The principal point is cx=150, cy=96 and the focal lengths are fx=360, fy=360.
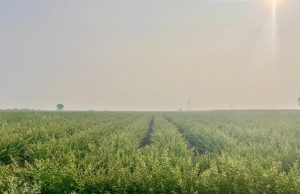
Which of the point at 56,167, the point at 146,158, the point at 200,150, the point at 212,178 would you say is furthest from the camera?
the point at 200,150

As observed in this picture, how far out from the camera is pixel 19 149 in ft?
44.7

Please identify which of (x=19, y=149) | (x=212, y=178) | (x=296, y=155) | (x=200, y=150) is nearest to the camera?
(x=212, y=178)

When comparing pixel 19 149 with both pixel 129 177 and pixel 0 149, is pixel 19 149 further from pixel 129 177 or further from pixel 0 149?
pixel 129 177

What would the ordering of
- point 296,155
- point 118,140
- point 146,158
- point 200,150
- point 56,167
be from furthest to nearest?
point 200,150 → point 118,140 → point 296,155 → point 146,158 → point 56,167

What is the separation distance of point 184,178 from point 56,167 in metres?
3.13

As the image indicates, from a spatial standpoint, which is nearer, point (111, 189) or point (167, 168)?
point (111, 189)

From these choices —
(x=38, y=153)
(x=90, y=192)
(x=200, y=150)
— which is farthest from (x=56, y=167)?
(x=200, y=150)

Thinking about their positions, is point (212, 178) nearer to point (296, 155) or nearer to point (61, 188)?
point (61, 188)

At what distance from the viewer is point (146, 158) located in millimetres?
10297

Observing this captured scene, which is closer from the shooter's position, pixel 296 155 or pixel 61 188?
pixel 61 188

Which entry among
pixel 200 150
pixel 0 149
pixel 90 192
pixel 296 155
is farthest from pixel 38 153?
pixel 200 150

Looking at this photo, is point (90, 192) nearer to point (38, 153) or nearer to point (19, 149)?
point (38, 153)

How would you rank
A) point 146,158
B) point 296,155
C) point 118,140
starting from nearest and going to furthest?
point 146,158 → point 296,155 → point 118,140

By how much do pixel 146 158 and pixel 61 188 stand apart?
2786mm
